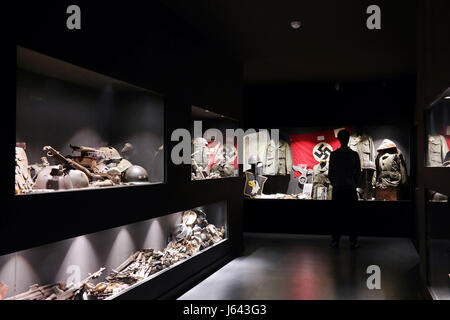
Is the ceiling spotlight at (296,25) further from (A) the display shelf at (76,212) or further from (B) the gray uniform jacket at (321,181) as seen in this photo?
(B) the gray uniform jacket at (321,181)

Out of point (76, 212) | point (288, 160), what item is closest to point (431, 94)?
Result: point (76, 212)

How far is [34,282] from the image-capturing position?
2.54 meters

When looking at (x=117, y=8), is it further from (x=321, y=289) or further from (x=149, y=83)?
(x=321, y=289)

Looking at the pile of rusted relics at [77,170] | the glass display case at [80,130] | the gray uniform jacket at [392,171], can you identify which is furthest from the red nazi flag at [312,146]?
the pile of rusted relics at [77,170]

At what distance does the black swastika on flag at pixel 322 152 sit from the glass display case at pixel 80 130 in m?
5.21

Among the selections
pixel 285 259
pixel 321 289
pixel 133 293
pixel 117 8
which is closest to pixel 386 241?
pixel 285 259

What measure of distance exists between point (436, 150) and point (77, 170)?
262 centimetres

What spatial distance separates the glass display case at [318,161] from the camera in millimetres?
7824

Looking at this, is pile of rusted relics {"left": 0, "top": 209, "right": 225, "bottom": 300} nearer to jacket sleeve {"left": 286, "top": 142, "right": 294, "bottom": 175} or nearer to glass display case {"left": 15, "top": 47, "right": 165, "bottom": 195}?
glass display case {"left": 15, "top": 47, "right": 165, "bottom": 195}

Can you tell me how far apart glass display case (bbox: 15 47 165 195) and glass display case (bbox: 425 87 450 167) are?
231 centimetres

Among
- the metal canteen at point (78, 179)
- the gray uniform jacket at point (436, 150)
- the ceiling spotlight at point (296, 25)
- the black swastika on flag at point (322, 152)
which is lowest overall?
the metal canteen at point (78, 179)

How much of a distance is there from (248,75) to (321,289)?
14.5 feet

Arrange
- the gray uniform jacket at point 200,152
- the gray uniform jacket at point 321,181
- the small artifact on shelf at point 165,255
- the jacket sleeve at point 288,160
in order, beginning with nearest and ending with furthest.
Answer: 1. the small artifact on shelf at point 165,255
2. the gray uniform jacket at point 200,152
3. the gray uniform jacket at point 321,181
4. the jacket sleeve at point 288,160

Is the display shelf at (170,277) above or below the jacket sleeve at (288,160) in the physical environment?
below
